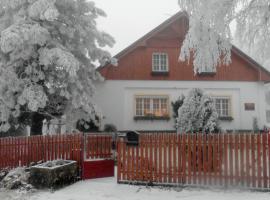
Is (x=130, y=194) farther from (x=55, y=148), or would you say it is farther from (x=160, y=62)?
(x=160, y=62)

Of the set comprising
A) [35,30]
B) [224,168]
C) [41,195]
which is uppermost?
[35,30]

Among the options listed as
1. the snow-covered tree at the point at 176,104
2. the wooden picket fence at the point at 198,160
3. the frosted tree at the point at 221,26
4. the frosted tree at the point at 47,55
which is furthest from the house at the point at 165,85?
the wooden picket fence at the point at 198,160

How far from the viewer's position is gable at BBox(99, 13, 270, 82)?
2017 cm

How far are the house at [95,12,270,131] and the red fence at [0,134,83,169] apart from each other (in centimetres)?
878

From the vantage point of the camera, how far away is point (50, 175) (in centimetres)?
901

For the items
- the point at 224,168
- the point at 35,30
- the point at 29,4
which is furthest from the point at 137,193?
the point at 29,4

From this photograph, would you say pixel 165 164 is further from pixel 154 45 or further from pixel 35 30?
pixel 154 45

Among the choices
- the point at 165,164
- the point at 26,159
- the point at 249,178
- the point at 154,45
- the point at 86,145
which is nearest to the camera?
the point at 249,178

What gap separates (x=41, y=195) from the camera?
8.59 metres

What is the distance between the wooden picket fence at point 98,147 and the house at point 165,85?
9074 millimetres

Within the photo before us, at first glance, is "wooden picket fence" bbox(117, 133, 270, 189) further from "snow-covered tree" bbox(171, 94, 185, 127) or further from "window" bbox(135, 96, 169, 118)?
"window" bbox(135, 96, 169, 118)

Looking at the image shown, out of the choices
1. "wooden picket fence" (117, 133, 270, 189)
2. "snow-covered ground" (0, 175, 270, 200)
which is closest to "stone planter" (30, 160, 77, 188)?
"snow-covered ground" (0, 175, 270, 200)

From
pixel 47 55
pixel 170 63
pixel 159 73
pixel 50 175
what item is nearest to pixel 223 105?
pixel 170 63

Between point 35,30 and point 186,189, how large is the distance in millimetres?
8610
